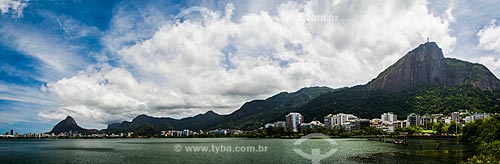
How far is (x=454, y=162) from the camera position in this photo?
4150cm

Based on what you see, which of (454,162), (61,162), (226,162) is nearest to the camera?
(454,162)

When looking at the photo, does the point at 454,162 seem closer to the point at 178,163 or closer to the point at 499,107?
the point at 178,163

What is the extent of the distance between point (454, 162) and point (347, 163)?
12302 millimetres

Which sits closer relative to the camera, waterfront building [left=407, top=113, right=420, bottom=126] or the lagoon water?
the lagoon water

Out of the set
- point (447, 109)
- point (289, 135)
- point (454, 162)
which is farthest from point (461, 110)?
point (454, 162)

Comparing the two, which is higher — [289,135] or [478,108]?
[478,108]

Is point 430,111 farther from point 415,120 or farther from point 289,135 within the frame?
point 289,135

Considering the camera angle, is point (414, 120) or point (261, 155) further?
point (414, 120)

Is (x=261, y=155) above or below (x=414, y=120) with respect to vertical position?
above

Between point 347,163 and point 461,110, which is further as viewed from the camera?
point 461,110

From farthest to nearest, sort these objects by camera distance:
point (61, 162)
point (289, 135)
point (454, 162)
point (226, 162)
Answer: point (289, 135), point (61, 162), point (226, 162), point (454, 162)

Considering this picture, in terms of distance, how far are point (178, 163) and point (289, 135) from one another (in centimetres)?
13249

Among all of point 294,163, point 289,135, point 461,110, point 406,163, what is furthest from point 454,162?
point 461,110

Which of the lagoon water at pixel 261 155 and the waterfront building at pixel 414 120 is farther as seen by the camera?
the waterfront building at pixel 414 120
